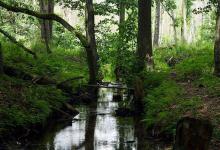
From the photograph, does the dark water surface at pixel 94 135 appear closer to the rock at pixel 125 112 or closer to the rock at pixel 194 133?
the rock at pixel 125 112

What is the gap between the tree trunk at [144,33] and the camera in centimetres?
1764

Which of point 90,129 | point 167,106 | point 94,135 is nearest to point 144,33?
point 167,106

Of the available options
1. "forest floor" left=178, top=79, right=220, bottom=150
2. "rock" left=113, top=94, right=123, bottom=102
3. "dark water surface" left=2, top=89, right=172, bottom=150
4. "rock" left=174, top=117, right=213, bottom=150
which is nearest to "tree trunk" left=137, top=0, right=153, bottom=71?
"rock" left=113, top=94, right=123, bottom=102

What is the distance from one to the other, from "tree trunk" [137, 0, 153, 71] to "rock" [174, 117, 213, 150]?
11855mm

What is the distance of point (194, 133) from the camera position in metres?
5.81

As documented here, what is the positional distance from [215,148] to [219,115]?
180 cm

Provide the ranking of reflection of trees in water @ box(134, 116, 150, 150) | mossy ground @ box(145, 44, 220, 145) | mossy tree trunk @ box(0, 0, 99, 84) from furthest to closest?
1. mossy tree trunk @ box(0, 0, 99, 84)
2. mossy ground @ box(145, 44, 220, 145)
3. reflection of trees in water @ box(134, 116, 150, 150)

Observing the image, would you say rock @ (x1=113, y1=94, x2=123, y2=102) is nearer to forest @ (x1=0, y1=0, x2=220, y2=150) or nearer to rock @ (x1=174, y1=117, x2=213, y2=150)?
forest @ (x1=0, y1=0, x2=220, y2=150)

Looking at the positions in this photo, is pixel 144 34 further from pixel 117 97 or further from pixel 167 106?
pixel 167 106

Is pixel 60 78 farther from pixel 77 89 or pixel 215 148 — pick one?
pixel 215 148

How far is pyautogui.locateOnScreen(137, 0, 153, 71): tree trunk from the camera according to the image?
17.6 m

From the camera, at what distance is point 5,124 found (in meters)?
10.0

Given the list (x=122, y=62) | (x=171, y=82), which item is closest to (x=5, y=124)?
(x=171, y=82)

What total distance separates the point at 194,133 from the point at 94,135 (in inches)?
217
